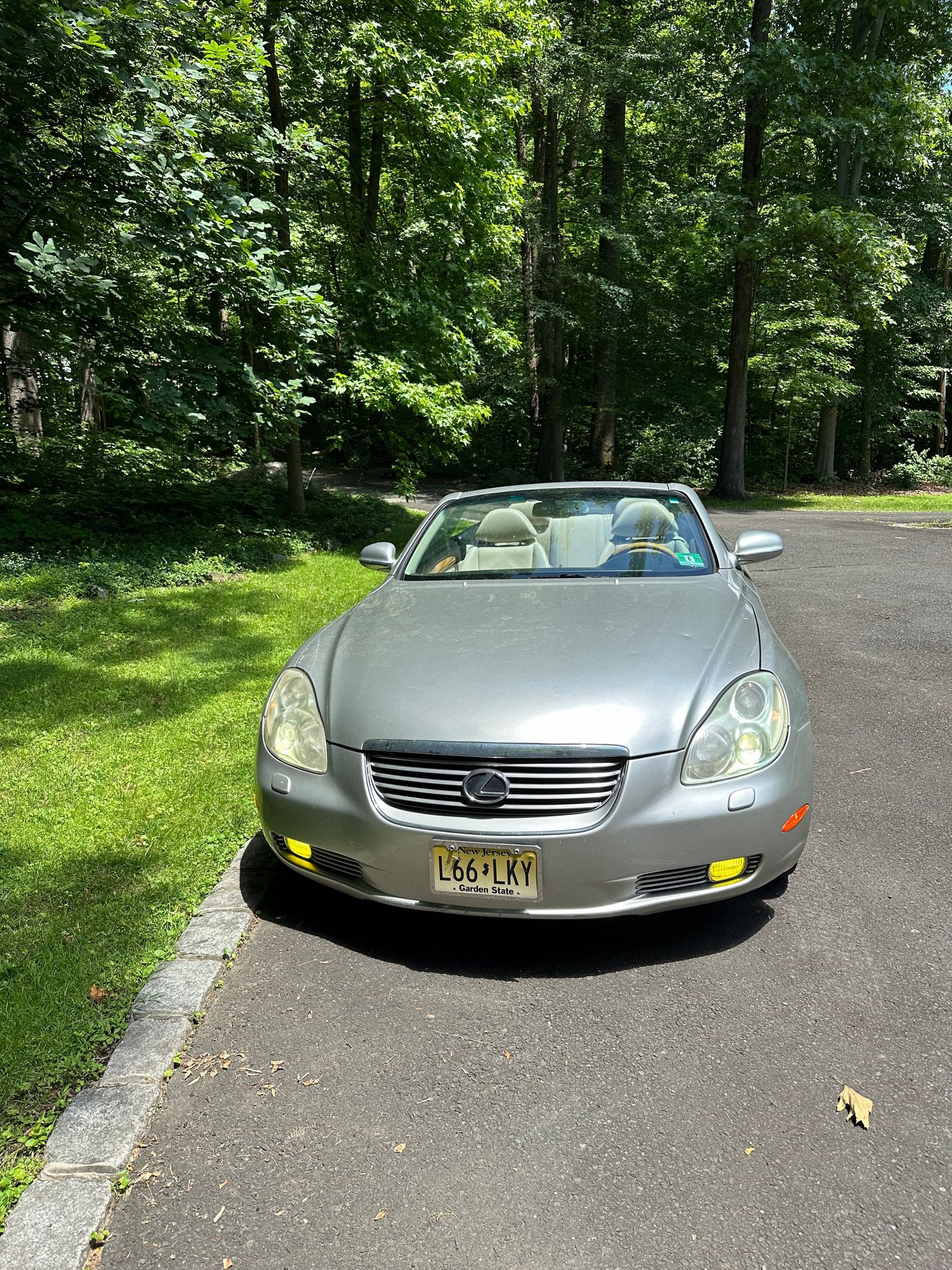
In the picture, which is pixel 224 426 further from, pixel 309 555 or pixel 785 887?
pixel 785 887

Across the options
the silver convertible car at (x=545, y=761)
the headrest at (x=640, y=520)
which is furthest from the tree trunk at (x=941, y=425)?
the silver convertible car at (x=545, y=761)

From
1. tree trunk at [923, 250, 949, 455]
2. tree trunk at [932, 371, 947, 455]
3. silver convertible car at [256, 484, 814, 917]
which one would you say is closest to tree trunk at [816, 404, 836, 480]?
tree trunk at [923, 250, 949, 455]

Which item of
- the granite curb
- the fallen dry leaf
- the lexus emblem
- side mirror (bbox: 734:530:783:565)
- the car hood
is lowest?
the granite curb

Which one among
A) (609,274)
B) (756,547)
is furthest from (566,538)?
(609,274)

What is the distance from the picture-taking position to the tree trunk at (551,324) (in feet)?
71.0

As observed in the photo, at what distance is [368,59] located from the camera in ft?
38.8

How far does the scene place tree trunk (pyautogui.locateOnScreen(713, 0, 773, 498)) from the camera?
1941 centimetres

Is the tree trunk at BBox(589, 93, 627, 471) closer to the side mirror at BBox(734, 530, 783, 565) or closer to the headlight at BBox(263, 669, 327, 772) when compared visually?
the side mirror at BBox(734, 530, 783, 565)

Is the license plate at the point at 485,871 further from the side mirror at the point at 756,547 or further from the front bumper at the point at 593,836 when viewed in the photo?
the side mirror at the point at 756,547

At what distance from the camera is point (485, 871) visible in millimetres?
2678

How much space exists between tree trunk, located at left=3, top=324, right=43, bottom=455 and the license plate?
9296 mm

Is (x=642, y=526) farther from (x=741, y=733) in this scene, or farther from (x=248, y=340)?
(x=248, y=340)

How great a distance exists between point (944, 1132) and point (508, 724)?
1.48m

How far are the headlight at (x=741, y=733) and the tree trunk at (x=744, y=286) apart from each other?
18.6 metres
